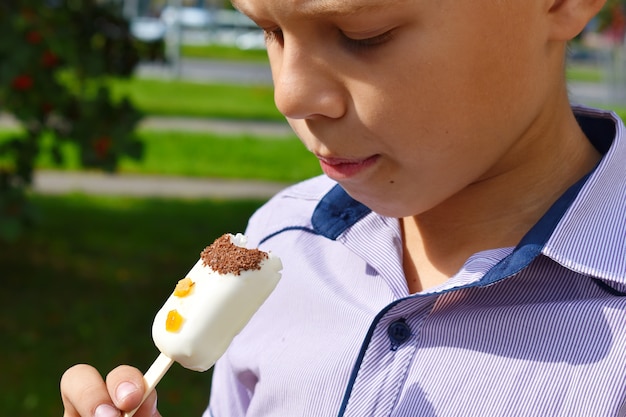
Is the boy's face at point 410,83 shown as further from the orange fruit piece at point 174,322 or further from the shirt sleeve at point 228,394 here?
the shirt sleeve at point 228,394

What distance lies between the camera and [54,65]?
5523 mm

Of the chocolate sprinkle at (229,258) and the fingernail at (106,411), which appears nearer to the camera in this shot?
the fingernail at (106,411)

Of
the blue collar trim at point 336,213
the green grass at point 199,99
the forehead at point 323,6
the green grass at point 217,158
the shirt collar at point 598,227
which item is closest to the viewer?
the forehead at point 323,6

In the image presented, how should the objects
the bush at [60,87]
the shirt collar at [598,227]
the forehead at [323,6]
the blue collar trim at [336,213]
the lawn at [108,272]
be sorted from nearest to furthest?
the forehead at [323,6] < the shirt collar at [598,227] < the blue collar trim at [336,213] < the bush at [60,87] < the lawn at [108,272]

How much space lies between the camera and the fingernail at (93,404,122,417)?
154 centimetres

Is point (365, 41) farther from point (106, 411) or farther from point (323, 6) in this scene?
point (106, 411)

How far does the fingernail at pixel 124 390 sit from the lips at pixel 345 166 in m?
0.47

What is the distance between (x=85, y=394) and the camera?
160 cm

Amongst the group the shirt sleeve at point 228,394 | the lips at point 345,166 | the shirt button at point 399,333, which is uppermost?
the lips at point 345,166

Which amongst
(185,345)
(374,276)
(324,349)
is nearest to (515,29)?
(374,276)

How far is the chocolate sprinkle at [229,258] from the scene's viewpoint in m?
1.65

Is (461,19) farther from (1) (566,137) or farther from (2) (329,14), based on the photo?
(1) (566,137)

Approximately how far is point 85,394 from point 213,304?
0.86 feet

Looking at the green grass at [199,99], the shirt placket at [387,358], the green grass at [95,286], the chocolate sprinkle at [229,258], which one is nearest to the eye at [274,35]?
the chocolate sprinkle at [229,258]
